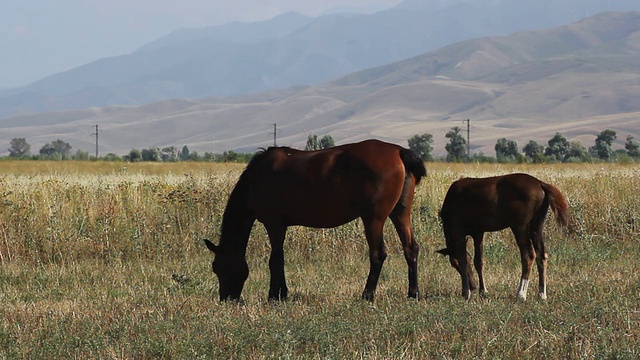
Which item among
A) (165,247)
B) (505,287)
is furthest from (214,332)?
(165,247)

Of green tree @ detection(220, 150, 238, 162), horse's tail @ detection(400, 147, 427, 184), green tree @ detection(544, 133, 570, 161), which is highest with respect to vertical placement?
green tree @ detection(544, 133, 570, 161)

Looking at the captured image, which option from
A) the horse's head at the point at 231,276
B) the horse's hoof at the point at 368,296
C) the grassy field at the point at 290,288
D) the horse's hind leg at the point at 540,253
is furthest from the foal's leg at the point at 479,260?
the horse's head at the point at 231,276

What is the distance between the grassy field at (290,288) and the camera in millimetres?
7848

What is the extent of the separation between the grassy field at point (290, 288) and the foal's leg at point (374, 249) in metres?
0.18

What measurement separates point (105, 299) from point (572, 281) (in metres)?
6.09

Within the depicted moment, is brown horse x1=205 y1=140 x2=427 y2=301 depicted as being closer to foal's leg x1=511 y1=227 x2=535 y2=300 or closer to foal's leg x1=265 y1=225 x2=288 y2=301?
foal's leg x1=265 y1=225 x2=288 y2=301

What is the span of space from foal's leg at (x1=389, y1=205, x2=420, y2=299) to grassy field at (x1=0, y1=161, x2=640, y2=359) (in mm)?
264

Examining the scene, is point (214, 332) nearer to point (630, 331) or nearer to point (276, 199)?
point (276, 199)

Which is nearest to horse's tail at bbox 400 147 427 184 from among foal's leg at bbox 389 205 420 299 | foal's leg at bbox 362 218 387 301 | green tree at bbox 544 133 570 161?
foal's leg at bbox 389 205 420 299

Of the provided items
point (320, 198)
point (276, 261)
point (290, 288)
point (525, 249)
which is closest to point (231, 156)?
point (290, 288)

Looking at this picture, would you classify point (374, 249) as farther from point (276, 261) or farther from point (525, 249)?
point (525, 249)

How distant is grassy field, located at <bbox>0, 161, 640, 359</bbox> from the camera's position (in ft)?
25.7

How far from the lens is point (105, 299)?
35.4 ft

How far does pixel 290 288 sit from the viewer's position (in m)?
11.9
